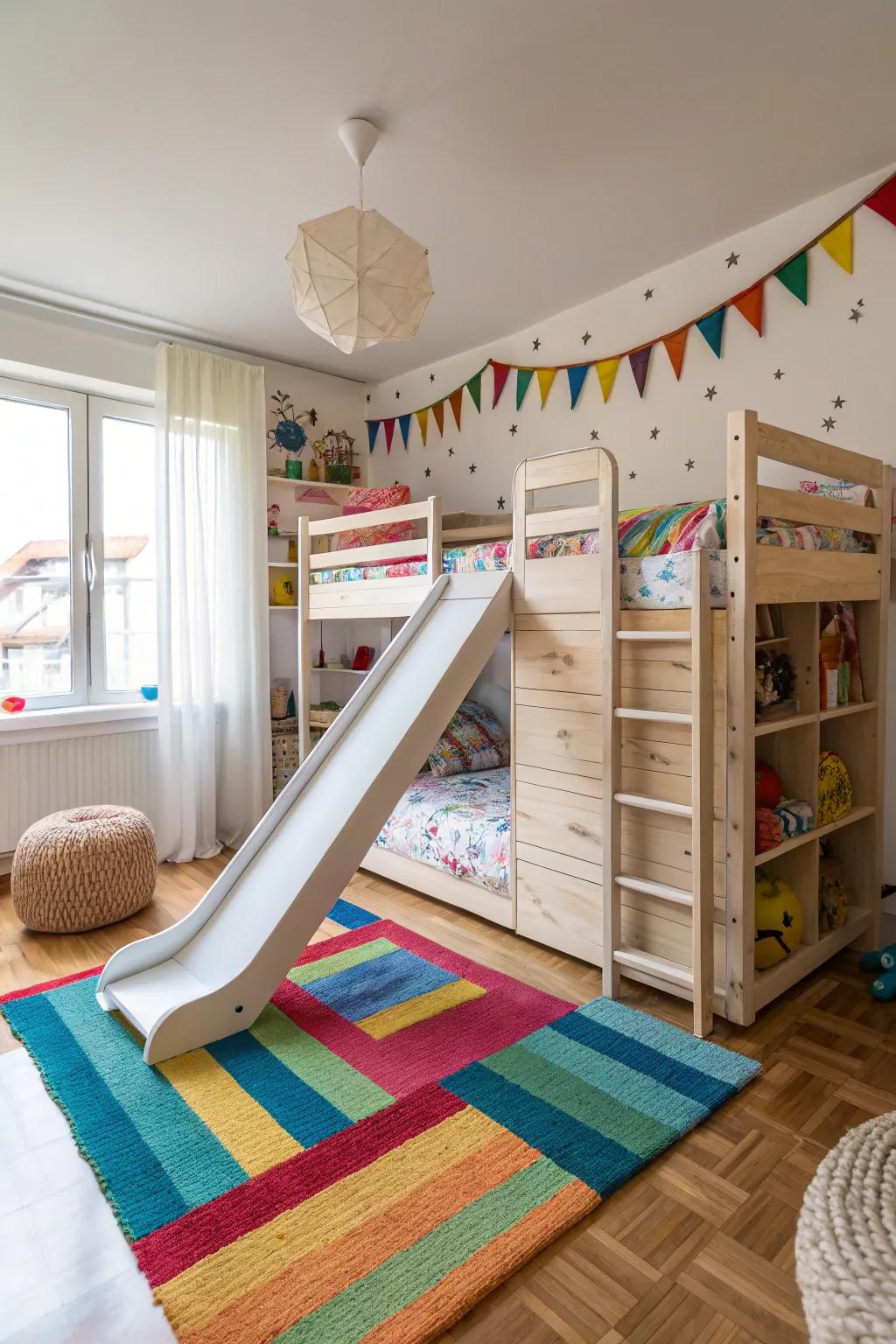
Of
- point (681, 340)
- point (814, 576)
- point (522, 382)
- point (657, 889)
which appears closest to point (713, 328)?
point (681, 340)

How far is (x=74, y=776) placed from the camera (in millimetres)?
3672

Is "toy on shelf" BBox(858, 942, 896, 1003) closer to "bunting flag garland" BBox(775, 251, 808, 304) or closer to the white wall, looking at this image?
the white wall

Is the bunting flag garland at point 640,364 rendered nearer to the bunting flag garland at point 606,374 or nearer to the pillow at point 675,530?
the bunting flag garland at point 606,374

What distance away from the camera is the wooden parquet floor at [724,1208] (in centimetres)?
127

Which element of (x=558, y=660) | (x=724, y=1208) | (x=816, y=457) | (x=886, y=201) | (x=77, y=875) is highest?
(x=886, y=201)

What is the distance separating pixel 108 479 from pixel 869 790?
3725 millimetres

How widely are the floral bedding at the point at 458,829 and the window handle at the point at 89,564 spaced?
76.1 inches

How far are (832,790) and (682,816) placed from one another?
674 mm

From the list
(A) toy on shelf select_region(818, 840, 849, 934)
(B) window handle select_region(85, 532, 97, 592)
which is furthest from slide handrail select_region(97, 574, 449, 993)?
(B) window handle select_region(85, 532, 97, 592)

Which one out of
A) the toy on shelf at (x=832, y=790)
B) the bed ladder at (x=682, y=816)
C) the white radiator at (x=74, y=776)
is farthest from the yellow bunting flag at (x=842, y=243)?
the white radiator at (x=74, y=776)

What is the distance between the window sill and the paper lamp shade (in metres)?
2.28

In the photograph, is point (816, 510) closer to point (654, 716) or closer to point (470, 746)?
point (654, 716)

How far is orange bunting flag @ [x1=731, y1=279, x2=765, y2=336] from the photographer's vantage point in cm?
288

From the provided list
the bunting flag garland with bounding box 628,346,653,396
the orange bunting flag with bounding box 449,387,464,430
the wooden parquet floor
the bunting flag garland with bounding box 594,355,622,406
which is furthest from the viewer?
the orange bunting flag with bounding box 449,387,464,430
